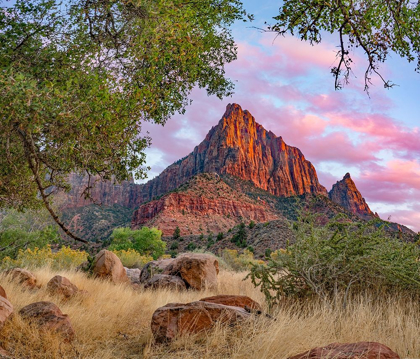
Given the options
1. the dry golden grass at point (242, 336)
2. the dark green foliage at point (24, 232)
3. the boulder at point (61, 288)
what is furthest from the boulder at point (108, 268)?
the dark green foliage at point (24, 232)

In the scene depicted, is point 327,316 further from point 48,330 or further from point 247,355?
point 48,330

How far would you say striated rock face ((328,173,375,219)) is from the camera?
509ft

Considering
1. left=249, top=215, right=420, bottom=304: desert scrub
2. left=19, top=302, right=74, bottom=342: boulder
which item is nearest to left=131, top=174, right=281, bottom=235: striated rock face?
left=249, top=215, right=420, bottom=304: desert scrub

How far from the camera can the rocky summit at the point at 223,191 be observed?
75125 mm

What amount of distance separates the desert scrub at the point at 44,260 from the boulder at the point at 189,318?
31.5 feet

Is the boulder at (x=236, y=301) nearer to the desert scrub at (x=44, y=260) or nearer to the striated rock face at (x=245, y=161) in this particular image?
the desert scrub at (x=44, y=260)

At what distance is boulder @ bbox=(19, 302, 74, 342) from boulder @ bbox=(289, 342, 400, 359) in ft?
11.5

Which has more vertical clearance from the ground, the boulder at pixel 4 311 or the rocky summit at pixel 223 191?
the rocky summit at pixel 223 191

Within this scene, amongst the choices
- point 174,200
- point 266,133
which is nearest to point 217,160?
point 266,133

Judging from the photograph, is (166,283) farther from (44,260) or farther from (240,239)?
(240,239)

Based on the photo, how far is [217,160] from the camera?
451ft

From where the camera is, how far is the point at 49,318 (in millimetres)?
4980

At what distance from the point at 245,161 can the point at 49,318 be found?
134m

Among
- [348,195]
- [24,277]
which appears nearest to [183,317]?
[24,277]
